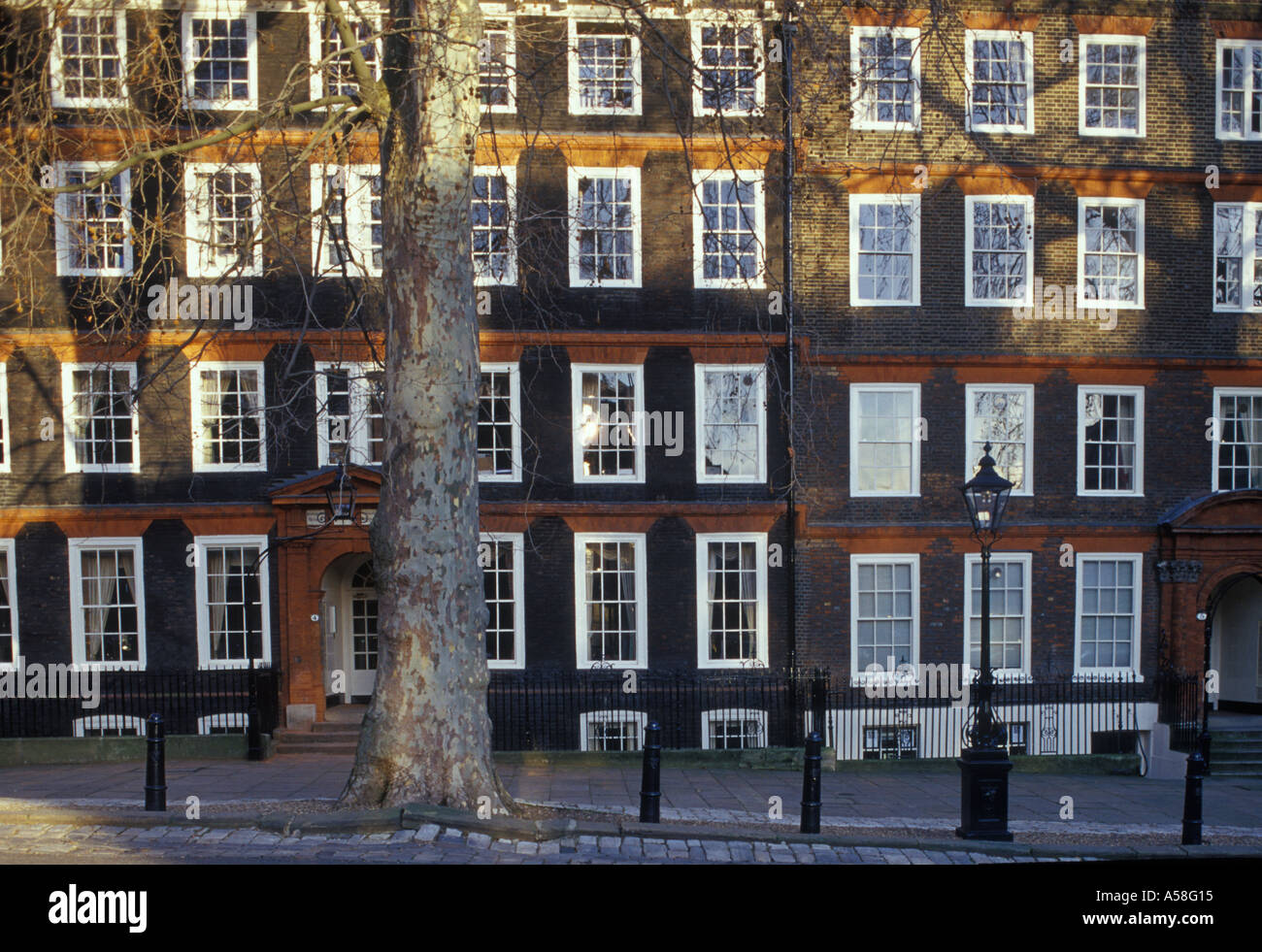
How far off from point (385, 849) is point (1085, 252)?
16.5 meters

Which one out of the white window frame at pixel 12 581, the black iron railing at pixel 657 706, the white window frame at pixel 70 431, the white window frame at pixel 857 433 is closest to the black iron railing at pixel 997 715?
the black iron railing at pixel 657 706

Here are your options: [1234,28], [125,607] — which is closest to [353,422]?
[125,607]

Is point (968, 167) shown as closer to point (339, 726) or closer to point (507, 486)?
point (507, 486)

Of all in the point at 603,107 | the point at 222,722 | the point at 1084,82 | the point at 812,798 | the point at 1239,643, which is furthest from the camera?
the point at 1239,643

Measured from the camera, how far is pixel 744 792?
13062mm

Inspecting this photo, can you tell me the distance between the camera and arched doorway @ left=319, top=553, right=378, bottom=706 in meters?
18.0

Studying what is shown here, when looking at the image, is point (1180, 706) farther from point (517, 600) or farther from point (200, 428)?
point (200, 428)

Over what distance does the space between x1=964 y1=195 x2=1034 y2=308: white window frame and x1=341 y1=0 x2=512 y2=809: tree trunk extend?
37.6 feet

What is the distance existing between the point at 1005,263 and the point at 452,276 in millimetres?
12518

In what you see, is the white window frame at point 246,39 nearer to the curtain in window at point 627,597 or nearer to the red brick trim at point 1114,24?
the curtain in window at point 627,597

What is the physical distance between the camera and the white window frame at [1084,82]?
1778cm

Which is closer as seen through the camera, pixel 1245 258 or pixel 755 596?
pixel 755 596

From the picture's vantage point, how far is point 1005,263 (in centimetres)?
1773

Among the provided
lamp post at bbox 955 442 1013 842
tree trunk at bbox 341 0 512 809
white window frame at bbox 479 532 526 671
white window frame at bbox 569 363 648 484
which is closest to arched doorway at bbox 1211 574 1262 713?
lamp post at bbox 955 442 1013 842
